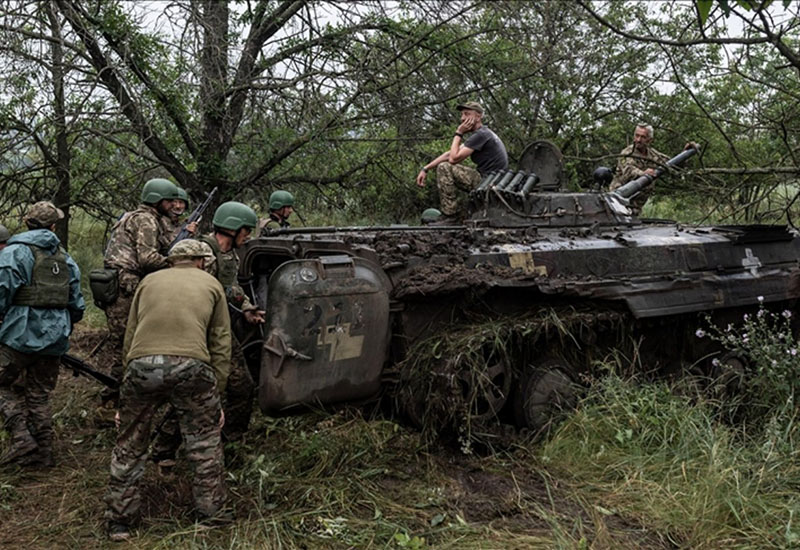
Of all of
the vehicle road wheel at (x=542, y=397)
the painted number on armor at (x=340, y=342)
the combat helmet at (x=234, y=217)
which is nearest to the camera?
the painted number on armor at (x=340, y=342)

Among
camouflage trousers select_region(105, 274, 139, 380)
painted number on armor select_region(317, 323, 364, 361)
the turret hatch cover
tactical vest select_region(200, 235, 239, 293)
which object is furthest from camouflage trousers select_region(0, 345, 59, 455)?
the turret hatch cover

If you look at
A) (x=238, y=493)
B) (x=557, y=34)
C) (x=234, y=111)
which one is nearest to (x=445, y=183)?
(x=234, y=111)

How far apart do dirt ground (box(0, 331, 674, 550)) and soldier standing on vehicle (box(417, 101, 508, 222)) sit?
324 cm

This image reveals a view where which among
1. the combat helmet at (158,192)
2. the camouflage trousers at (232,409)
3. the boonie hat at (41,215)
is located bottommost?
the camouflage trousers at (232,409)

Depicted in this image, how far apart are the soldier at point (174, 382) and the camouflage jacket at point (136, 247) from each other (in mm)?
1684

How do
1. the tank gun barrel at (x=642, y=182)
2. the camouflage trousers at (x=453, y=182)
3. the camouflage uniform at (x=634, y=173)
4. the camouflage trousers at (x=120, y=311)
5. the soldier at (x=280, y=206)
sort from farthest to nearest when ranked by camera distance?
the camouflage uniform at (x=634, y=173) → the soldier at (x=280, y=206) → the tank gun barrel at (x=642, y=182) → the camouflage trousers at (x=453, y=182) → the camouflage trousers at (x=120, y=311)

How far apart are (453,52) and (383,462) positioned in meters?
6.14

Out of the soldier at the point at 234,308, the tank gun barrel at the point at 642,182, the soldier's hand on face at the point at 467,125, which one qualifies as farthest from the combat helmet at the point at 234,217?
the tank gun barrel at the point at 642,182

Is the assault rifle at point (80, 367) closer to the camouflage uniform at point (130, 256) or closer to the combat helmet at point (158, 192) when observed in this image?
the camouflage uniform at point (130, 256)

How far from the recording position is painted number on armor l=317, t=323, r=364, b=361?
5426mm

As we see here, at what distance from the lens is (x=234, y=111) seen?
34.0 feet

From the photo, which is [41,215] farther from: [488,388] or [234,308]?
[488,388]

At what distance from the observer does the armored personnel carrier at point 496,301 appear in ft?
17.9

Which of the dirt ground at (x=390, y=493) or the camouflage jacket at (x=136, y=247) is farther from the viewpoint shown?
the camouflage jacket at (x=136, y=247)
